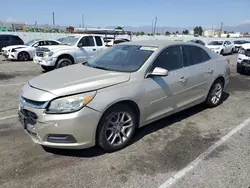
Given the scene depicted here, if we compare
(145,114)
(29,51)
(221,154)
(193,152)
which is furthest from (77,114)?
(29,51)

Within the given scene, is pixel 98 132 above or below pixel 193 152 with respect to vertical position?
above

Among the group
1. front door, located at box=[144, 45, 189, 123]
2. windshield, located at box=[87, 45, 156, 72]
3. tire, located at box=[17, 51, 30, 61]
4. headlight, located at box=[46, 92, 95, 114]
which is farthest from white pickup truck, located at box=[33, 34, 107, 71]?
headlight, located at box=[46, 92, 95, 114]

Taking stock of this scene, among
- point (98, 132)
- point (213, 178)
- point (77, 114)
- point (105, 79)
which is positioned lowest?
point (213, 178)

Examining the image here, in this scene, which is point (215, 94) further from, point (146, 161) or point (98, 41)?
point (98, 41)

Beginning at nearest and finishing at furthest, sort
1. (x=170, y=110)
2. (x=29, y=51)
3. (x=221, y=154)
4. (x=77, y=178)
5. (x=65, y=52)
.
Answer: (x=77, y=178)
(x=221, y=154)
(x=170, y=110)
(x=65, y=52)
(x=29, y=51)

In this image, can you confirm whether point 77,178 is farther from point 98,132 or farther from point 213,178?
point 213,178

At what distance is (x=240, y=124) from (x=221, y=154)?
58.1 inches

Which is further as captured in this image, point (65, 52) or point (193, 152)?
point (65, 52)

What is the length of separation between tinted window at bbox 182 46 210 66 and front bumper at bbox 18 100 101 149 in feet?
7.62

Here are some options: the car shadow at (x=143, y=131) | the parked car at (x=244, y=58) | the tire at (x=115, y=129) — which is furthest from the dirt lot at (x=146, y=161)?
the parked car at (x=244, y=58)

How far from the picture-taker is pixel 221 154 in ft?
11.6

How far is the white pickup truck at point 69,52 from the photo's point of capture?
9.77 meters

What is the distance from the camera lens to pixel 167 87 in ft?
13.2

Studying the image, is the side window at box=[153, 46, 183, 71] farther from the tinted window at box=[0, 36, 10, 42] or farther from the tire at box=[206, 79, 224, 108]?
the tinted window at box=[0, 36, 10, 42]
